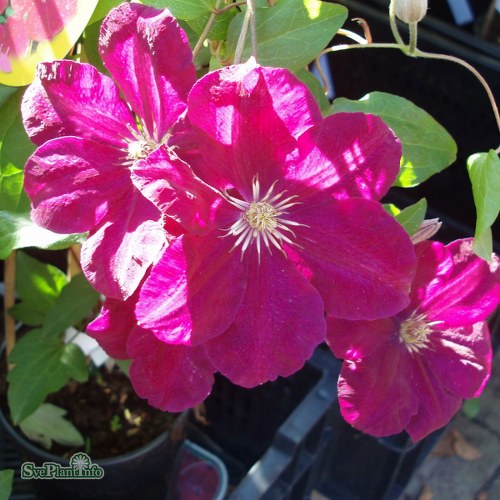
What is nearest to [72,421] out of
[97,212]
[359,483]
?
[359,483]

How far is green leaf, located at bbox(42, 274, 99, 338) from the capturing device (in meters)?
0.85

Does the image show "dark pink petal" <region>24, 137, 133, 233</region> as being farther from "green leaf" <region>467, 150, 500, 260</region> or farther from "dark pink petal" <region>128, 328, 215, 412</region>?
"green leaf" <region>467, 150, 500, 260</region>

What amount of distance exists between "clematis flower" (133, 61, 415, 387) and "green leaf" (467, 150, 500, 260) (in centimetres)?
7

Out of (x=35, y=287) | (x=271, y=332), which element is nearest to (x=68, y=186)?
(x=271, y=332)

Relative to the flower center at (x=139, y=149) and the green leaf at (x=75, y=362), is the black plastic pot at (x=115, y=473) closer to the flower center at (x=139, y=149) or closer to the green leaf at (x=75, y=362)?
the green leaf at (x=75, y=362)

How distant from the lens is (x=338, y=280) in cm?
48

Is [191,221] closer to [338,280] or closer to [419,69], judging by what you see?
[338,280]

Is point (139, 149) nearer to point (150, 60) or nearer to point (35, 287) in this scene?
point (150, 60)

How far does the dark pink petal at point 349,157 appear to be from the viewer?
1.46 feet

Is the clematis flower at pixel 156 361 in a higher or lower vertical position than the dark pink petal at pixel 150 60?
lower

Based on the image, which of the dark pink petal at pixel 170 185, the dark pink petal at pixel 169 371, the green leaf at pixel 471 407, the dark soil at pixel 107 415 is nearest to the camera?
the dark pink petal at pixel 170 185

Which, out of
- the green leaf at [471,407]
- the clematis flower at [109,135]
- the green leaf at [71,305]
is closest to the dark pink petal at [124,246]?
the clematis flower at [109,135]

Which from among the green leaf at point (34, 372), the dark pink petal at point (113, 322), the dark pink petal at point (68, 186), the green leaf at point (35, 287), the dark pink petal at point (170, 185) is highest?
the dark pink petal at point (170, 185)

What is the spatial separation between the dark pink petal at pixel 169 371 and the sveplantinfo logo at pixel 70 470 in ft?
1.39
